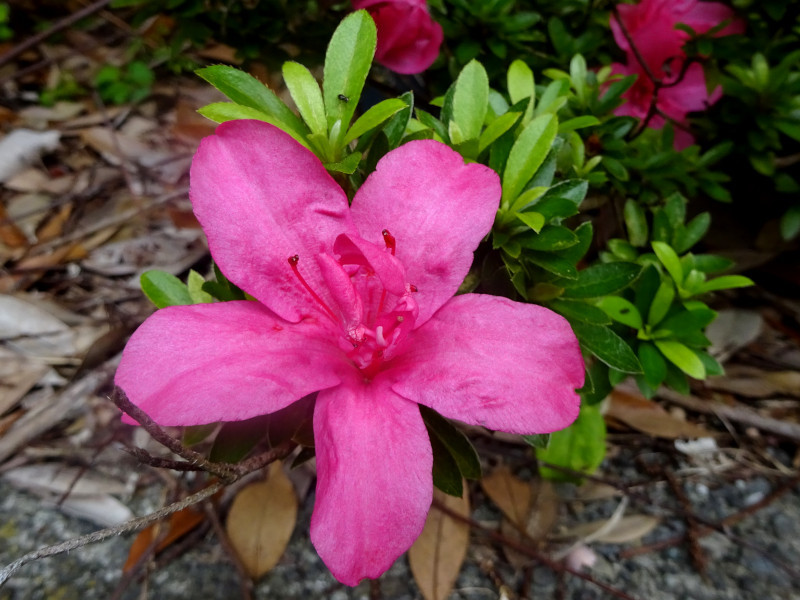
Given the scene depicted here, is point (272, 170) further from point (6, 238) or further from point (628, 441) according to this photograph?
point (6, 238)

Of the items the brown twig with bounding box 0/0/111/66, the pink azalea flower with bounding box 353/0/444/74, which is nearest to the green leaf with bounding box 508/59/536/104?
the pink azalea flower with bounding box 353/0/444/74

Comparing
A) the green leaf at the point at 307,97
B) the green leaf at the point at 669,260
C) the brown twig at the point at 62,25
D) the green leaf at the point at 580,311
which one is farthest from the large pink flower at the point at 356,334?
the brown twig at the point at 62,25

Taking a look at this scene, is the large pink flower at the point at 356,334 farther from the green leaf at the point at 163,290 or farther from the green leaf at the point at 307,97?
the green leaf at the point at 163,290

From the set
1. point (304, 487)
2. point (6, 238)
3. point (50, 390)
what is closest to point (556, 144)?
point (304, 487)

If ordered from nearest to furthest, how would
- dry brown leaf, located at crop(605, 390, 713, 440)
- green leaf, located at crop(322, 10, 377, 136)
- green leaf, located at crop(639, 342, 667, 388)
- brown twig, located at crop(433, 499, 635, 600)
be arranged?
1. green leaf, located at crop(322, 10, 377, 136)
2. green leaf, located at crop(639, 342, 667, 388)
3. brown twig, located at crop(433, 499, 635, 600)
4. dry brown leaf, located at crop(605, 390, 713, 440)

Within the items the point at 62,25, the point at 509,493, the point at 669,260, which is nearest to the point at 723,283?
the point at 669,260

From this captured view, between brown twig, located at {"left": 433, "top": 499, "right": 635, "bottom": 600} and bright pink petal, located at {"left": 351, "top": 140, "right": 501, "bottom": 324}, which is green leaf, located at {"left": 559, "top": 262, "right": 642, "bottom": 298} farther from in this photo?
brown twig, located at {"left": 433, "top": 499, "right": 635, "bottom": 600}

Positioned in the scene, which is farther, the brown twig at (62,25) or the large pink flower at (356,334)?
the brown twig at (62,25)
